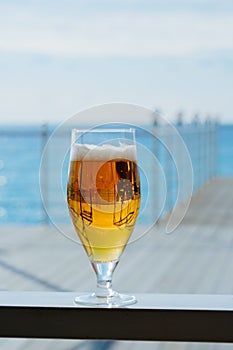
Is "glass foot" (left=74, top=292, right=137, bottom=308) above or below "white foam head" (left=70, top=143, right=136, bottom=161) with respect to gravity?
below

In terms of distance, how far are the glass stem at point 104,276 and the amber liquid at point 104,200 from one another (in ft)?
0.04

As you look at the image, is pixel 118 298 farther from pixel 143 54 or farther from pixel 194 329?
pixel 143 54

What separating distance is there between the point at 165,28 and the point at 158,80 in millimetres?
A: 838

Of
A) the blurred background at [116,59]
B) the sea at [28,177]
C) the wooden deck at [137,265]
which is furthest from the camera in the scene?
the blurred background at [116,59]

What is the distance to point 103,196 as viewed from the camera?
0.49 m

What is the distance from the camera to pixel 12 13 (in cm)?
836

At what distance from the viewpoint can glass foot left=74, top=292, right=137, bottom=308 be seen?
0.49 m

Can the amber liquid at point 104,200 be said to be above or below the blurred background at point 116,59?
below

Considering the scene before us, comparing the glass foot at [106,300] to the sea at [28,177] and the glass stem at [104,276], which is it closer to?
the glass stem at [104,276]

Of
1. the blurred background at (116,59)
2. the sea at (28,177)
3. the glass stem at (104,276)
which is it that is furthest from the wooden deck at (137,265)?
the blurred background at (116,59)

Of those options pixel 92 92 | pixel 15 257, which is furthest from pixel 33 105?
pixel 15 257

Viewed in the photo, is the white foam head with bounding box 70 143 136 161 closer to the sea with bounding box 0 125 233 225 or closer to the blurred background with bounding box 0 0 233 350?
the sea with bounding box 0 125 233 225

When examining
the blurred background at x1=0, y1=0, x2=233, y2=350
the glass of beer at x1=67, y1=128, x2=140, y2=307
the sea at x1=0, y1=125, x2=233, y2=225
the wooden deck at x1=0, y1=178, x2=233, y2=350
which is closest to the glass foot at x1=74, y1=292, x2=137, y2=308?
the glass of beer at x1=67, y1=128, x2=140, y2=307

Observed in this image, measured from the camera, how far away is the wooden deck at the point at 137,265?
83.5 inches
